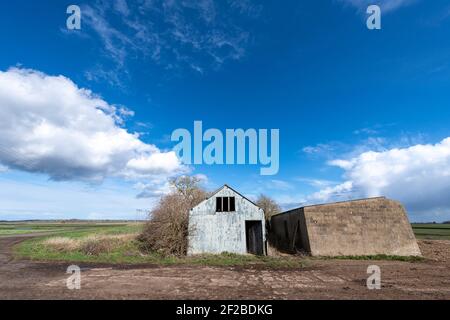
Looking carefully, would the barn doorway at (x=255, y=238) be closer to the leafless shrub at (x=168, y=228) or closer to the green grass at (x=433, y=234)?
the leafless shrub at (x=168, y=228)

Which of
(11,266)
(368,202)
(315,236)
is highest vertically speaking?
(368,202)

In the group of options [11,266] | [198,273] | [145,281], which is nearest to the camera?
[145,281]

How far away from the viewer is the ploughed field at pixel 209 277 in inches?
334

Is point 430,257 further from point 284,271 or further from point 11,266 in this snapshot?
point 11,266

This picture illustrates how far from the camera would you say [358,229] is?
1831 centimetres

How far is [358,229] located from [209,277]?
12.0 metres

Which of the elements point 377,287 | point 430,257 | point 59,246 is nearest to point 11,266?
point 59,246

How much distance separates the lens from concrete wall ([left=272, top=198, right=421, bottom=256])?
1767 cm

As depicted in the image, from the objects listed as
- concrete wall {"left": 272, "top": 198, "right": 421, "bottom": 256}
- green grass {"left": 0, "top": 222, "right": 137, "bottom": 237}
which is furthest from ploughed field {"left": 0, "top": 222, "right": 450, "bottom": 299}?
green grass {"left": 0, "top": 222, "right": 137, "bottom": 237}

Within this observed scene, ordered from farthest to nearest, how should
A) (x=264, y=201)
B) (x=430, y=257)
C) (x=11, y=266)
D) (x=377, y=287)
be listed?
(x=264, y=201), (x=430, y=257), (x=11, y=266), (x=377, y=287)

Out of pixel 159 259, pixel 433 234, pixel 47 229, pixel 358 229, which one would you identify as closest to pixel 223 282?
pixel 159 259

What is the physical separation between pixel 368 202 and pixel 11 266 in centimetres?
2230

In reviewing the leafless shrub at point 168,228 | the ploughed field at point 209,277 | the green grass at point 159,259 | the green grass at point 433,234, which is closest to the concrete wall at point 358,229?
the ploughed field at point 209,277
